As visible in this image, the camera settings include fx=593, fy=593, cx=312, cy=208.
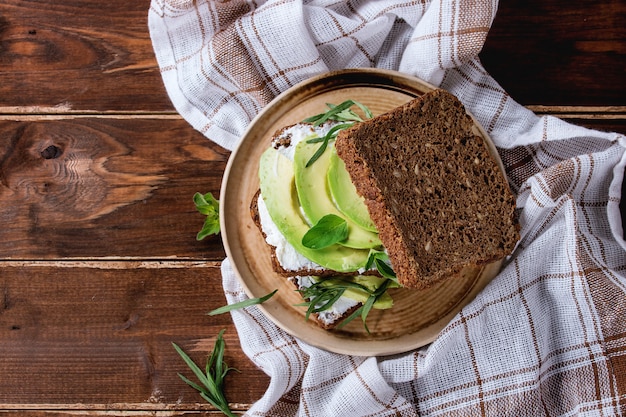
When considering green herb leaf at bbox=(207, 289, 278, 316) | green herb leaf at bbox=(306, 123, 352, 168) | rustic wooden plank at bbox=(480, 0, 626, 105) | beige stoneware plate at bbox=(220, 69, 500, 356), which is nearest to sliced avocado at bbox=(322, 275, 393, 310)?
beige stoneware plate at bbox=(220, 69, 500, 356)

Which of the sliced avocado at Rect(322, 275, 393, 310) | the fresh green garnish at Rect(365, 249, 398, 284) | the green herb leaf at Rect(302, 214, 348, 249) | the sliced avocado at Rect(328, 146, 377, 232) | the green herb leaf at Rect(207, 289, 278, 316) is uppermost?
the sliced avocado at Rect(328, 146, 377, 232)

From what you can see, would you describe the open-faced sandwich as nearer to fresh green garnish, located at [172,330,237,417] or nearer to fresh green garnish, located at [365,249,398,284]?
fresh green garnish, located at [365,249,398,284]

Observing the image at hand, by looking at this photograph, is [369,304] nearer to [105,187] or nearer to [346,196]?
[346,196]

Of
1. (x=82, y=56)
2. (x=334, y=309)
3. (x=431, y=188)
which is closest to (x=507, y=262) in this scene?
(x=431, y=188)

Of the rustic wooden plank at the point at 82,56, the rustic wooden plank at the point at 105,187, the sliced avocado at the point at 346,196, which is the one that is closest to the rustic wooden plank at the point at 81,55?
the rustic wooden plank at the point at 82,56

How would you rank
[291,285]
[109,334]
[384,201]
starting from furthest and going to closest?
[109,334], [291,285], [384,201]

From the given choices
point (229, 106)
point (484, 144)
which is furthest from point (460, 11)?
point (229, 106)
